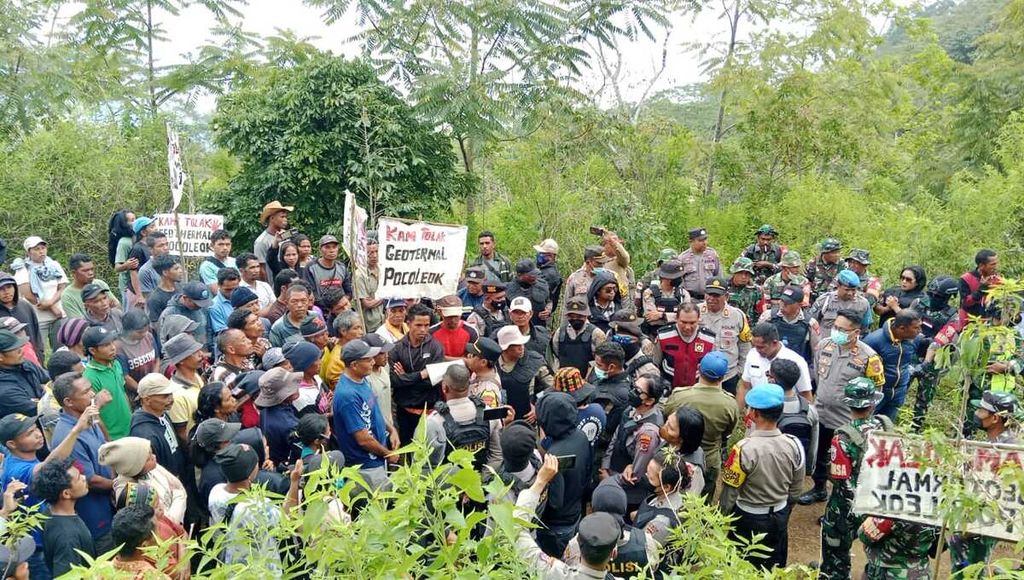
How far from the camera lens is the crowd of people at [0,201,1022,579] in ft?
13.9

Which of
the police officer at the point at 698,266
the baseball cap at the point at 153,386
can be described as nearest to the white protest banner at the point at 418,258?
the baseball cap at the point at 153,386

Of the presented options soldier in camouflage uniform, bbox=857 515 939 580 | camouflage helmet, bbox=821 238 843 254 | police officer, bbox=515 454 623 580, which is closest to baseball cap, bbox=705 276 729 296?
camouflage helmet, bbox=821 238 843 254

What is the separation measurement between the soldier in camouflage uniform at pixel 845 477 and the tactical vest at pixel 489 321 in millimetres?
3775

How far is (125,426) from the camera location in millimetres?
5781

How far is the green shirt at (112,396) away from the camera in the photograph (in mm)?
5629

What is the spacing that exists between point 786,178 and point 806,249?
7.90 ft

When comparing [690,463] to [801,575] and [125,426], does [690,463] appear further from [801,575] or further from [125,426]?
[125,426]

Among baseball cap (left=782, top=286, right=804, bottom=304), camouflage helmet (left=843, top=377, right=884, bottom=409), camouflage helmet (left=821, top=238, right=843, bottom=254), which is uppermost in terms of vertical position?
camouflage helmet (left=821, top=238, right=843, bottom=254)

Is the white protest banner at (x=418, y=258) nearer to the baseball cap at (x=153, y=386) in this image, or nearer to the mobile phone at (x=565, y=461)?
the baseball cap at (x=153, y=386)

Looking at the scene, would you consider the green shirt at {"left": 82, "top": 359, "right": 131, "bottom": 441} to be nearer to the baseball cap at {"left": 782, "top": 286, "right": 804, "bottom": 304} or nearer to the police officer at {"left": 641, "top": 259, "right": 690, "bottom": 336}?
the police officer at {"left": 641, "top": 259, "right": 690, "bottom": 336}

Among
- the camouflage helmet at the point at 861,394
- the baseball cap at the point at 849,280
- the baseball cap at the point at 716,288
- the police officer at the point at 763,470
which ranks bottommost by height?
the police officer at the point at 763,470

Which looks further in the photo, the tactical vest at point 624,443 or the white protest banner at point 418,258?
the white protest banner at point 418,258

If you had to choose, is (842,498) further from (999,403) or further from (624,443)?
(624,443)

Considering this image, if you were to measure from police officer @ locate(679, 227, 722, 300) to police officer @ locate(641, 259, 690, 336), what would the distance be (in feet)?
4.42
